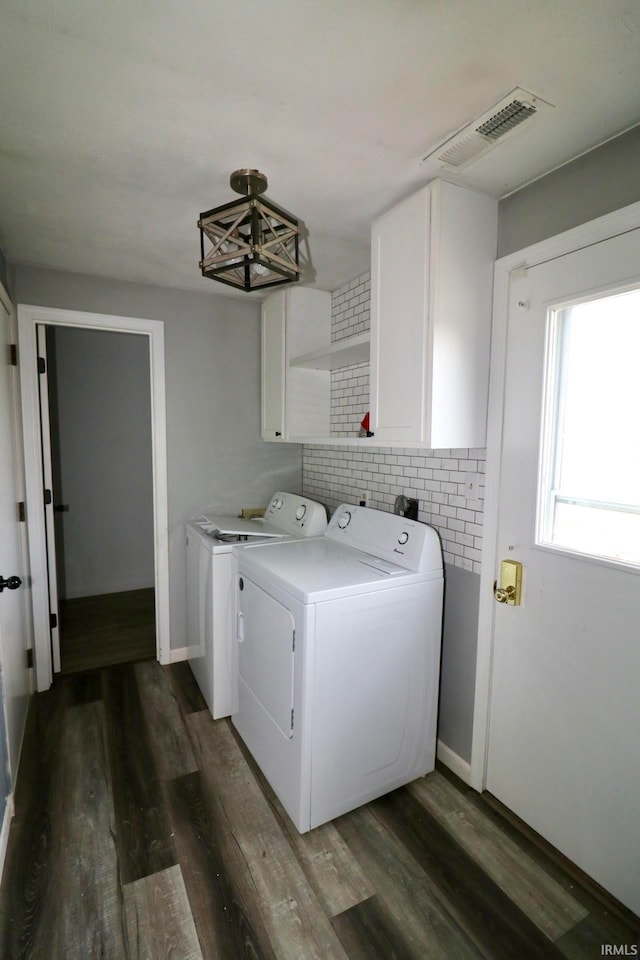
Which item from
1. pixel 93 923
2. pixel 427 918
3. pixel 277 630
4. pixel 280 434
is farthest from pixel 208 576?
pixel 427 918

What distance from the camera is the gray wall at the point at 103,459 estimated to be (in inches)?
151

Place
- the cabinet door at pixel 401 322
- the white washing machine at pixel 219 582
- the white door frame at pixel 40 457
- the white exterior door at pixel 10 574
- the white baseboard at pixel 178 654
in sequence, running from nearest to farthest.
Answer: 1. the cabinet door at pixel 401 322
2. the white exterior door at pixel 10 574
3. the white washing machine at pixel 219 582
4. the white door frame at pixel 40 457
5. the white baseboard at pixel 178 654

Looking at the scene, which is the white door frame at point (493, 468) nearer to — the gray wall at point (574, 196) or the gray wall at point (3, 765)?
the gray wall at point (574, 196)

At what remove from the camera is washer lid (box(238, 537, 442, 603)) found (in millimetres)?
1661

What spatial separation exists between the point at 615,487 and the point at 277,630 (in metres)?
1.29

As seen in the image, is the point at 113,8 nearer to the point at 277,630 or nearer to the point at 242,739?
the point at 277,630

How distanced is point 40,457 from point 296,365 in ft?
5.04

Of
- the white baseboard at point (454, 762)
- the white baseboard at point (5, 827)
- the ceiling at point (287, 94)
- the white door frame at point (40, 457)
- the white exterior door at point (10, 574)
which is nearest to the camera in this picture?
the ceiling at point (287, 94)

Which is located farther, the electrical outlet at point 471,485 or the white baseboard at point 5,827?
the electrical outlet at point 471,485

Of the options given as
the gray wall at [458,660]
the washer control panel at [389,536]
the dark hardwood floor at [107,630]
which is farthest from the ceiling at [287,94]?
the dark hardwood floor at [107,630]

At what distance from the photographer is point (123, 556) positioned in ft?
13.6

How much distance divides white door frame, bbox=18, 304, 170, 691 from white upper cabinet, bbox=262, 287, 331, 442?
2.23ft

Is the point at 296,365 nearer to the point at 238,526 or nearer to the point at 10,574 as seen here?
the point at 238,526

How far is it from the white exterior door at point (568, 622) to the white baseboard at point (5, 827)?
1.81 m
